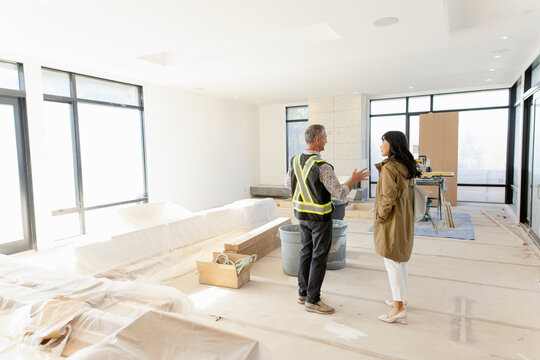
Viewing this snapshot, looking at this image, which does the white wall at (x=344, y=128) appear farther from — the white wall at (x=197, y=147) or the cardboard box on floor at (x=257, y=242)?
the cardboard box on floor at (x=257, y=242)

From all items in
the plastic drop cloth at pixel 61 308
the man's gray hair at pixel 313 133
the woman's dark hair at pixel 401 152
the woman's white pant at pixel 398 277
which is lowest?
the woman's white pant at pixel 398 277

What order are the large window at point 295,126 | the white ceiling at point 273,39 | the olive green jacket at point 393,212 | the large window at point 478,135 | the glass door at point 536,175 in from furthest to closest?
the large window at point 295,126 < the large window at point 478,135 < the glass door at point 536,175 < the white ceiling at point 273,39 < the olive green jacket at point 393,212

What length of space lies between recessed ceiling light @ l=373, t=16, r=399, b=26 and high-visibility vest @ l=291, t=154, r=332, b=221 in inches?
75.1

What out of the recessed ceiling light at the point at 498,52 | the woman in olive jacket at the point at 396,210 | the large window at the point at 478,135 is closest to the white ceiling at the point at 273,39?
the recessed ceiling light at the point at 498,52

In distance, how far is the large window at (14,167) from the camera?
4645 mm

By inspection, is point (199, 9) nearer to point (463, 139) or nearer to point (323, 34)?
point (323, 34)

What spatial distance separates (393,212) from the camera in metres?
2.48

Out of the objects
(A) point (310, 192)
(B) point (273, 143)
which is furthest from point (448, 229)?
(B) point (273, 143)

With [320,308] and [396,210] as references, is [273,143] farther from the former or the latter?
[396,210]

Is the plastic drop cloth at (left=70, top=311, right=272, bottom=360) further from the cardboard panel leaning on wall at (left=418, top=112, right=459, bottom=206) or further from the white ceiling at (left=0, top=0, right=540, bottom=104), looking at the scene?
the cardboard panel leaning on wall at (left=418, top=112, right=459, bottom=206)

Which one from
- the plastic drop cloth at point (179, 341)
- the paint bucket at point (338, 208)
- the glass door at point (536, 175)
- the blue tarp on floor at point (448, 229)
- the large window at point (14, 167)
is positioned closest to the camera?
the plastic drop cloth at point (179, 341)

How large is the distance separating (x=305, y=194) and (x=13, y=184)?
4412 mm

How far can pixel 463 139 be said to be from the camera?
831cm

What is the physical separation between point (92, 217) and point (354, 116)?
6547mm
